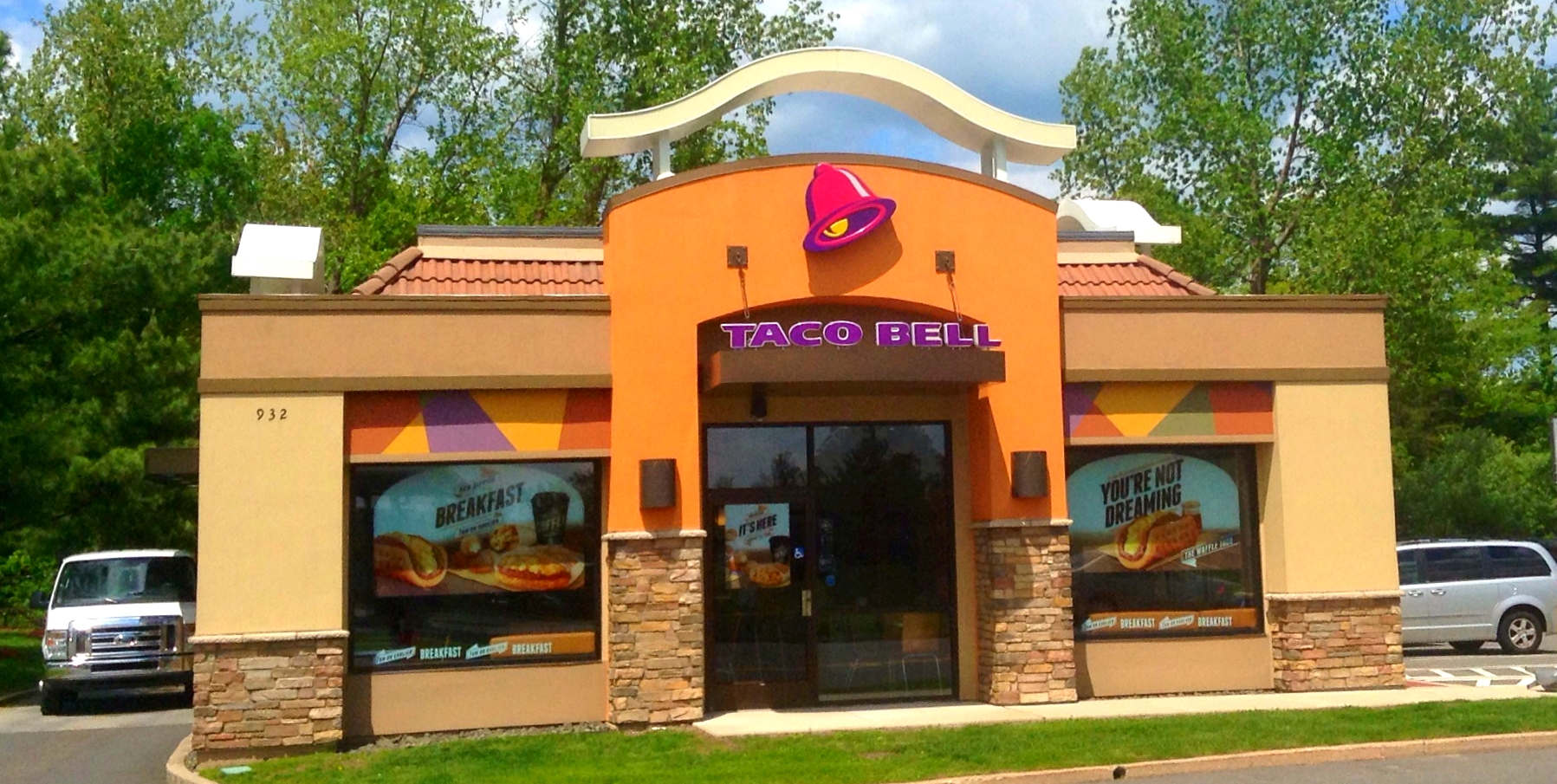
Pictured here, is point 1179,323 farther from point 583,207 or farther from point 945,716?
point 583,207

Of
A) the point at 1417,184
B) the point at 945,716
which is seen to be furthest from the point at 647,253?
the point at 1417,184

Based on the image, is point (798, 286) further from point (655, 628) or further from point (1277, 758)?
point (1277, 758)

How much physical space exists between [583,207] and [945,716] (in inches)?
1075

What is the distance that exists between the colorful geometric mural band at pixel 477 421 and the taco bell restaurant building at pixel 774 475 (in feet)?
0.09

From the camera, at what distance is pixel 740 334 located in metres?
14.8

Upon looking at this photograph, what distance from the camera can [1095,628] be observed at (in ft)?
53.2

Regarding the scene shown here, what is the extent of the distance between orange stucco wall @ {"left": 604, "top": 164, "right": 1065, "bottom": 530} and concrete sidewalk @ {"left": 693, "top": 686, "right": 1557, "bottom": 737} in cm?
201

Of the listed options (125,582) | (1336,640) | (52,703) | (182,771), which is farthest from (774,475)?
(52,703)

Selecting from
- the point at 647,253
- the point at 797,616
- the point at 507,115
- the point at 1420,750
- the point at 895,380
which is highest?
the point at 507,115

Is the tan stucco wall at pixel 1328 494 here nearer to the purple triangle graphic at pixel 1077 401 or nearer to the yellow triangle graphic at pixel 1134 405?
the yellow triangle graphic at pixel 1134 405

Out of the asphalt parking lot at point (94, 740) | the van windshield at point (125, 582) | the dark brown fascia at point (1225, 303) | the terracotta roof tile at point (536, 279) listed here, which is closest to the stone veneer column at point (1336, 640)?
the dark brown fascia at point (1225, 303)

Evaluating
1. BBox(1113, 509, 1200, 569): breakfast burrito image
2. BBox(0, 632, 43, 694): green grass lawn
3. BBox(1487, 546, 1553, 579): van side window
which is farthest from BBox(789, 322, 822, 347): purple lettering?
BBox(0, 632, 43, 694): green grass lawn

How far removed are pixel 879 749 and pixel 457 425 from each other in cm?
530

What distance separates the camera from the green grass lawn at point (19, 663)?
25.2 m
